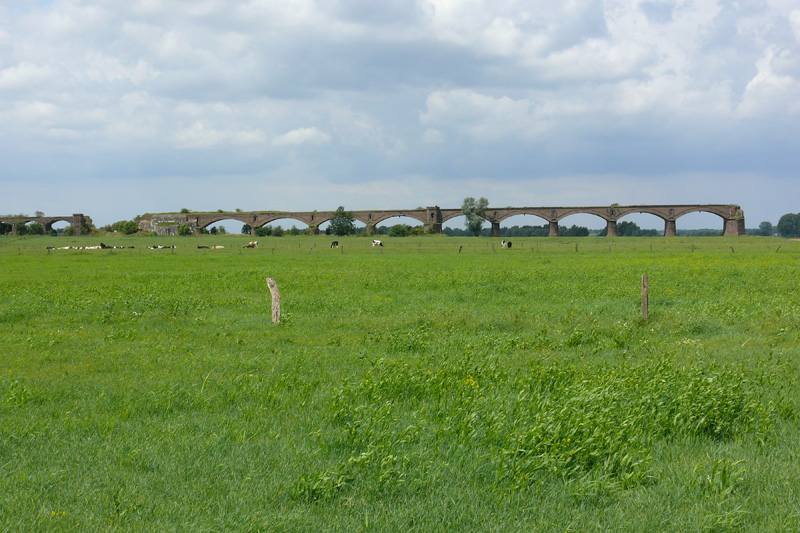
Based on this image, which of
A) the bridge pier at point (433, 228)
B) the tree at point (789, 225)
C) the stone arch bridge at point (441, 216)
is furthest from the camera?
the tree at point (789, 225)

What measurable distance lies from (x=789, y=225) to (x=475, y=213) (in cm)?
12315

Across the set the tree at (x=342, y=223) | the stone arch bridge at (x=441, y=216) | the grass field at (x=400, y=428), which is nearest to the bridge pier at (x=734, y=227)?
the stone arch bridge at (x=441, y=216)

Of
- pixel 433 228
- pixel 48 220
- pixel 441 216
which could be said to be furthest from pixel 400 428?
pixel 48 220

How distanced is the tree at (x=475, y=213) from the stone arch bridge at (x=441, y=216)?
0.96 metres

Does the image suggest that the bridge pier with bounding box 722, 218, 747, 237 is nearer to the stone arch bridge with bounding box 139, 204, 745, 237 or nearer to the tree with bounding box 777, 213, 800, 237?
the stone arch bridge with bounding box 139, 204, 745, 237

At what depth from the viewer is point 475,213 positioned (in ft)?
399

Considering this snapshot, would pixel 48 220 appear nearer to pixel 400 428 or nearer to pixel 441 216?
pixel 441 216

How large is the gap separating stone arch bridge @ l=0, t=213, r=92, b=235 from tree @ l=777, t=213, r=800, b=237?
190 meters

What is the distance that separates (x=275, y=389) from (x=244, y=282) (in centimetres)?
1817

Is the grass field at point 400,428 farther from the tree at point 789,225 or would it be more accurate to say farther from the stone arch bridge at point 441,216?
the tree at point 789,225

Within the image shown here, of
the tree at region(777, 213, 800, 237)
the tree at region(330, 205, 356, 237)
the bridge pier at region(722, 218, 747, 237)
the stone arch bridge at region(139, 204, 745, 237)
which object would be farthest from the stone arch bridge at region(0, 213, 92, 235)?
the tree at region(777, 213, 800, 237)

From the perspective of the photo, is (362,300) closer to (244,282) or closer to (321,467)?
(244,282)

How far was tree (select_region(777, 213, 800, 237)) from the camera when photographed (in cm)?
18614

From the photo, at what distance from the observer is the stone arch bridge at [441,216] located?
113 m
